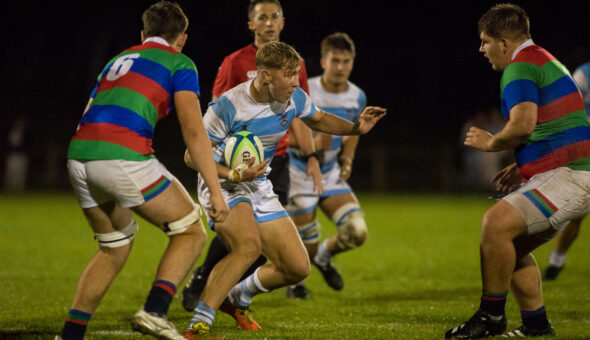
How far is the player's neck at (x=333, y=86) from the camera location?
25.3 ft

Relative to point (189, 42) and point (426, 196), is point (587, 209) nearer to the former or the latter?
point (426, 196)

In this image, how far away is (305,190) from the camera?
7602mm

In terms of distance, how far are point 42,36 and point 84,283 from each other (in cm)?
2482

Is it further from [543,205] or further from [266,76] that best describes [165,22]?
[543,205]

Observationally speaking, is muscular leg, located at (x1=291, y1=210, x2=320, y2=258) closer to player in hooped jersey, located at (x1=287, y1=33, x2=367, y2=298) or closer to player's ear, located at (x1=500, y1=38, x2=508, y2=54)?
player in hooped jersey, located at (x1=287, y1=33, x2=367, y2=298)

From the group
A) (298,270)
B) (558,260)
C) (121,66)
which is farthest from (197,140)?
(558,260)

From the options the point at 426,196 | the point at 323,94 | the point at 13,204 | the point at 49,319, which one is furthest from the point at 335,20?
the point at 49,319

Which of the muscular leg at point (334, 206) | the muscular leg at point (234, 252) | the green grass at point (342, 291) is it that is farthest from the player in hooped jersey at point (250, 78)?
the muscular leg at point (234, 252)

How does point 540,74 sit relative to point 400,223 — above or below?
above

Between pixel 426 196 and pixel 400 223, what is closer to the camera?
pixel 400 223

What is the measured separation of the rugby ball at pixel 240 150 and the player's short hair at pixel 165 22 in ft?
2.64

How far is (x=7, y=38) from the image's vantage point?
2694 cm

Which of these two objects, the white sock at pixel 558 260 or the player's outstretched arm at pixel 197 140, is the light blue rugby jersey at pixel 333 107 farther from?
the player's outstretched arm at pixel 197 140

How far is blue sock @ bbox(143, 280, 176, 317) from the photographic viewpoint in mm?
4199
